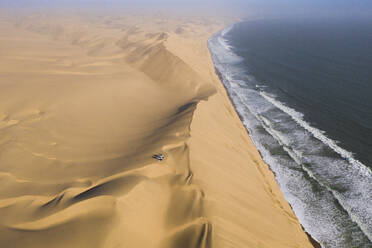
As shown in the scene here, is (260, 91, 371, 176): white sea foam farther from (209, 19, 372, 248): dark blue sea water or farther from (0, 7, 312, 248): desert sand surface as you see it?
(0, 7, 312, 248): desert sand surface

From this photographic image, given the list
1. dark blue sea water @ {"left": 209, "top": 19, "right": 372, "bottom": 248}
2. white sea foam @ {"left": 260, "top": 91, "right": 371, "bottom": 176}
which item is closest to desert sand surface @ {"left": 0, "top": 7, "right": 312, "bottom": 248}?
dark blue sea water @ {"left": 209, "top": 19, "right": 372, "bottom": 248}

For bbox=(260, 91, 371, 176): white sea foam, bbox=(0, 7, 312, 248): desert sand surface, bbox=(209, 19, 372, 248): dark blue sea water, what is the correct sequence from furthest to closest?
1. bbox=(260, 91, 371, 176): white sea foam
2. bbox=(209, 19, 372, 248): dark blue sea water
3. bbox=(0, 7, 312, 248): desert sand surface

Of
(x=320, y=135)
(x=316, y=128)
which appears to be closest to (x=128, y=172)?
(x=320, y=135)

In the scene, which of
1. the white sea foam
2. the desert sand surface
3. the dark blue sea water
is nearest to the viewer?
the desert sand surface

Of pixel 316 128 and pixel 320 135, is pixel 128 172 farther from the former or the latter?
pixel 316 128

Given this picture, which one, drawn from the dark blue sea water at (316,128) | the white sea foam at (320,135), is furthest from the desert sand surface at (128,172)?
the white sea foam at (320,135)
